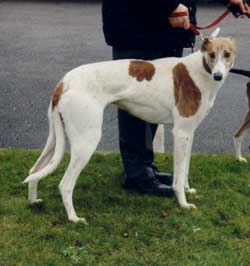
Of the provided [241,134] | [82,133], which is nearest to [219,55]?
[82,133]

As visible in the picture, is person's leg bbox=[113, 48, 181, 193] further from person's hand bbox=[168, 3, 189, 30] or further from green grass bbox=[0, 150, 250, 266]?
person's hand bbox=[168, 3, 189, 30]

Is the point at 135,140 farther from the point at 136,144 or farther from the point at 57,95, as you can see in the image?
the point at 57,95

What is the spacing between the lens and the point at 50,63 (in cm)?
1088

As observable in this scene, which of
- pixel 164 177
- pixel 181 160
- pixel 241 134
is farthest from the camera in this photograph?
pixel 241 134

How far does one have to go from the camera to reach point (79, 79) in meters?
4.93

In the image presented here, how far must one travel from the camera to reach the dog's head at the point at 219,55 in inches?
194

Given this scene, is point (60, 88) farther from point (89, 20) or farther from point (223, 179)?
point (89, 20)

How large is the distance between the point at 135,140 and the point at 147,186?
1.26 feet

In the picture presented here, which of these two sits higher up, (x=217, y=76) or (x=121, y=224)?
(x=217, y=76)

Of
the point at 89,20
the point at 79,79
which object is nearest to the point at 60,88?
the point at 79,79

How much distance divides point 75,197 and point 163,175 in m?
0.84

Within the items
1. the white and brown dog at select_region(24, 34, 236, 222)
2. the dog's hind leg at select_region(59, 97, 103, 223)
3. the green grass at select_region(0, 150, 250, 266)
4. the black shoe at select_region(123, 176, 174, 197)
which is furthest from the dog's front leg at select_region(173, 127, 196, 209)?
the dog's hind leg at select_region(59, 97, 103, 223)

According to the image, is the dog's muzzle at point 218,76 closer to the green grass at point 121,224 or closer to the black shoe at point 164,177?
the green grass at point 121,224

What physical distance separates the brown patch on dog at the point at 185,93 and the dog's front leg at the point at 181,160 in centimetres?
17
